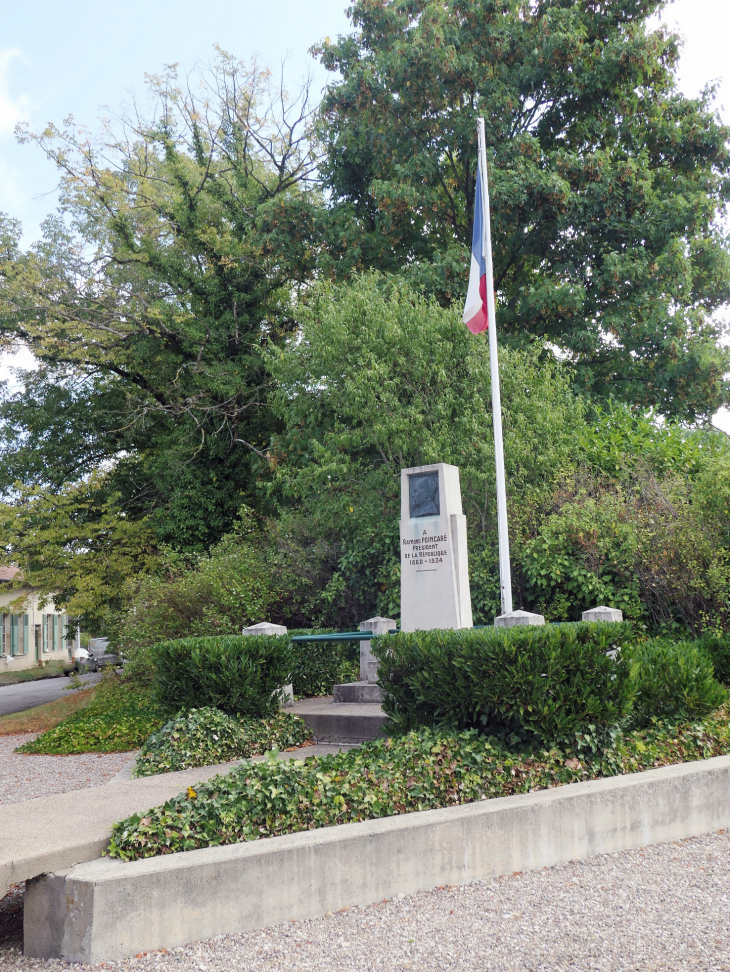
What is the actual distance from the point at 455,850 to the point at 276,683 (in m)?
3.92

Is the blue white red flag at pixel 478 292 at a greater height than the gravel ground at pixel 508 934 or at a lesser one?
greater

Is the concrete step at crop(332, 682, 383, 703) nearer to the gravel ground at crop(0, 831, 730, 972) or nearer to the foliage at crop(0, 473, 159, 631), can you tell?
the gravel ground at crop(0, 831, 730, 972)

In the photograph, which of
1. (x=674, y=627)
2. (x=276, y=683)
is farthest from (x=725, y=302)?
(x=276, y=683)

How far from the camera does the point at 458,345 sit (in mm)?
15797

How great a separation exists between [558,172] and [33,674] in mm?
30821

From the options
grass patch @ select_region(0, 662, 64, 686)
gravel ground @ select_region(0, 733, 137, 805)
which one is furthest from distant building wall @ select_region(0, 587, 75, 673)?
gravel ground @ select_region(0, 733, 137, 805)

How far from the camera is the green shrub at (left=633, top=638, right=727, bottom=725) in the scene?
277 inches

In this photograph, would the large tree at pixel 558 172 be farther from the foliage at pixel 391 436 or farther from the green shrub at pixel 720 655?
the green shrub at pixel 720 655

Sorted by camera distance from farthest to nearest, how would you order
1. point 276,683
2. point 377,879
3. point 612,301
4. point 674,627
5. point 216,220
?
point 216,220 < point 612,301 < point 674,627 < point 276,683 < point 377,879

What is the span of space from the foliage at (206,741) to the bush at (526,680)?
2.03 meters

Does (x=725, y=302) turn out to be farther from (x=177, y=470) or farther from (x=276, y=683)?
(x=276, y=683)

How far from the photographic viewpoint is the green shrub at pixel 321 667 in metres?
11.5

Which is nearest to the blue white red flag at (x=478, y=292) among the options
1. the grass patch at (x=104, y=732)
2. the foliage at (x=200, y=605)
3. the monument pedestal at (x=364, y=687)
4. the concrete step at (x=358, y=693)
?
the monument pedestal at (x=364, y=687)

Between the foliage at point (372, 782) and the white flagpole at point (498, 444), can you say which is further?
the white flagpole at point (498, 444)
